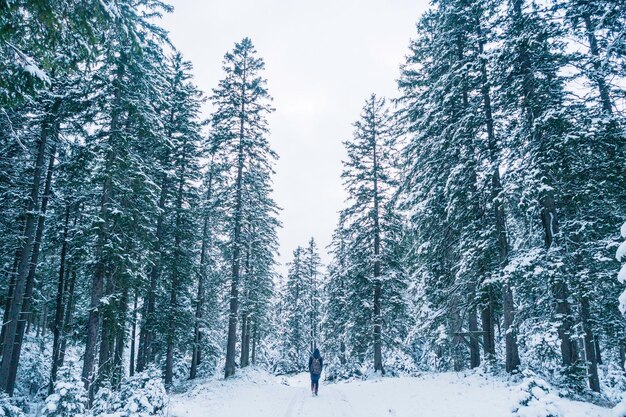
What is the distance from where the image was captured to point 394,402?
11539 mm

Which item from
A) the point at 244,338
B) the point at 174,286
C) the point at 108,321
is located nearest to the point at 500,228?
the point at 108,321

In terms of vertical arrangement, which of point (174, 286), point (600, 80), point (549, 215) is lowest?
point (174, 286)

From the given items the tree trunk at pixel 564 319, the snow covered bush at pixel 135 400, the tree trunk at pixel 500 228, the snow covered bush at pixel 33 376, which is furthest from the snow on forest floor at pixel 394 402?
the snow covered bush at pixel 33 376

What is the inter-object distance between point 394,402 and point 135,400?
8068mm

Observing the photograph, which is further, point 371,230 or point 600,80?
point 371,230

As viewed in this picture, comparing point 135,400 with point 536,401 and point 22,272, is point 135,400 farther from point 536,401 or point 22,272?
point 22,272

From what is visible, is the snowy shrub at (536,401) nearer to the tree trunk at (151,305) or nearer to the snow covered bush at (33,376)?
the tree trunk at (151,305)

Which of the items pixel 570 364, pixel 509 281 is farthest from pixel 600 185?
pixel 570 364

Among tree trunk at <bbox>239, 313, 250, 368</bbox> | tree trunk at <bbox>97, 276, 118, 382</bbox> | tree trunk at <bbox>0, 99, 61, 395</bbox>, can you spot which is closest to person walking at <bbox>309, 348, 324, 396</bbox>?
tree trunk at <bbox>97, 276, 118, 382</bbox>

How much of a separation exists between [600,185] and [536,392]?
6382 millimetres

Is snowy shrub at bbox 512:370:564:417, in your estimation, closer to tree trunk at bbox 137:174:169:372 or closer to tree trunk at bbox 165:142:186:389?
tree trunk at bbox 137:174:169:372

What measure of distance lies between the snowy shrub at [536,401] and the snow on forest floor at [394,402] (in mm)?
119

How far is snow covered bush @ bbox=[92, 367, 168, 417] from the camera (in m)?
7.99

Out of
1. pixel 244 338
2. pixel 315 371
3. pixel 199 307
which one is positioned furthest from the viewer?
pixel 244 338
